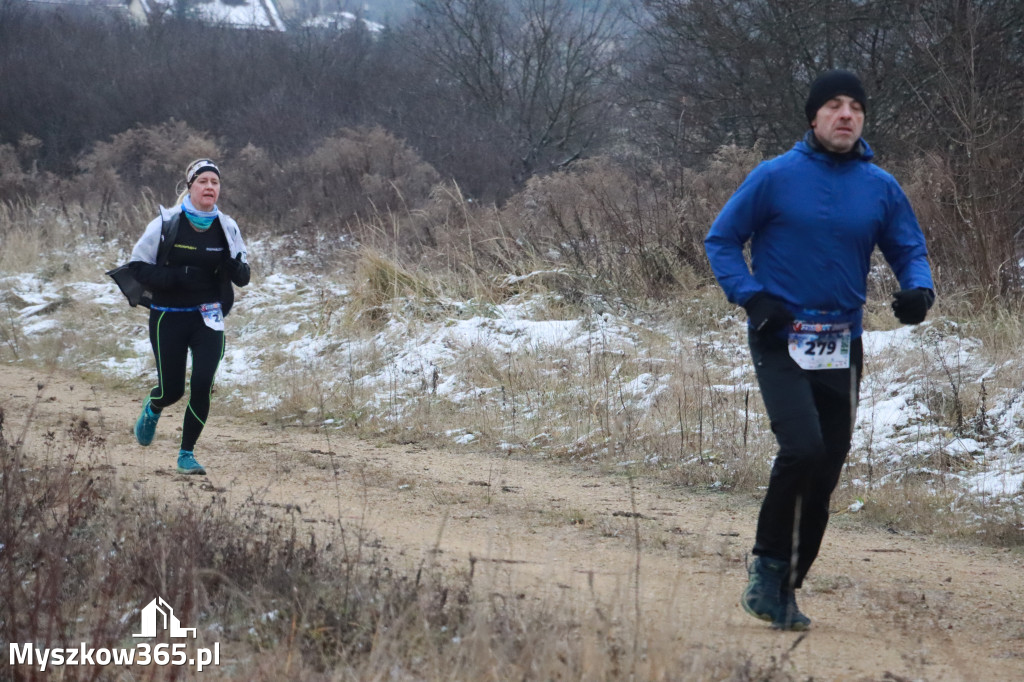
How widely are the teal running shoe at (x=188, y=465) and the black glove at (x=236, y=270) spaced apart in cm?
114

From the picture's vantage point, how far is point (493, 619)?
352cm

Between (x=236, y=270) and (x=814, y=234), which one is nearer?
(x=814, y=234)

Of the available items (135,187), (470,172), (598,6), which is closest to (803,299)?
(470,172)

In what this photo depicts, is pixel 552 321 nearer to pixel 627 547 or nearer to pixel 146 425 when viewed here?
pixel 146 425

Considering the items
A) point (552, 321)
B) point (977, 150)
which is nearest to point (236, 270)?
point (552, 321)

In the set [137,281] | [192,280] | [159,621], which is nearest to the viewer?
[159,621]

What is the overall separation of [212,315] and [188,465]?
0.96 meters

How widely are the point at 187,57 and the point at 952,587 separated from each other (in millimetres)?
30485

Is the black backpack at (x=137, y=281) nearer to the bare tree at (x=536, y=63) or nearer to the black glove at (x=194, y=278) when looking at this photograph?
the black glove at (x=194, y=278)

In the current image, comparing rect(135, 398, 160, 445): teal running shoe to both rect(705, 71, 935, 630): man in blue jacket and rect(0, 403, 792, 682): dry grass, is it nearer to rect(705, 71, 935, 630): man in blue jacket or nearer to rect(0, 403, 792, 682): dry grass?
rect(0, 403, 792, 682): dry grass

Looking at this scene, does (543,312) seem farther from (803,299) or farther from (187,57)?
(187,57)

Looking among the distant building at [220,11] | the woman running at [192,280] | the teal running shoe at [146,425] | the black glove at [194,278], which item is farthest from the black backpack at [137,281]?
the distant building at [220,11]

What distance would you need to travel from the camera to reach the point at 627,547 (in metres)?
5.38

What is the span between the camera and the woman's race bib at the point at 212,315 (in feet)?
22.1
